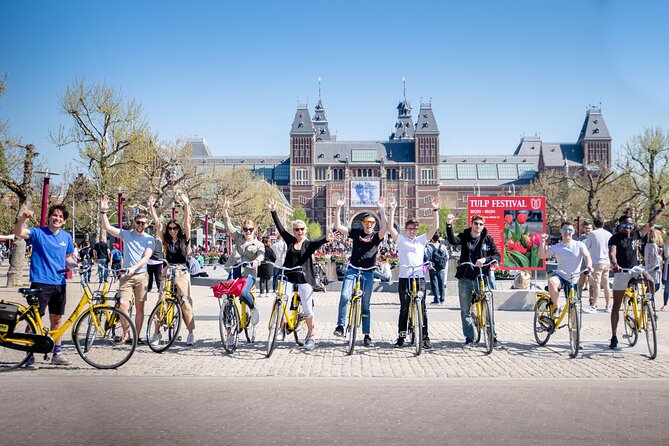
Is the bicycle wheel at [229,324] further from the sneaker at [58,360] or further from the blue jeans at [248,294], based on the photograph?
the sneaker at [58,360]

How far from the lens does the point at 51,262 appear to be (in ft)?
25.6

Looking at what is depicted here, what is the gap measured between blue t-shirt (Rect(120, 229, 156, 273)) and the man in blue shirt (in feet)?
3.82

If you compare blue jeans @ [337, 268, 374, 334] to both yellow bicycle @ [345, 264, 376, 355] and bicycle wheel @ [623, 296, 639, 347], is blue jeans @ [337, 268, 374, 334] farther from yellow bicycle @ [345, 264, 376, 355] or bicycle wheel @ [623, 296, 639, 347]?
bicycle wheel @ [623, 296, 639, 347]

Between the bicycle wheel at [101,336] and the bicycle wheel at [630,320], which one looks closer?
the bicycle wheel at [101,336]

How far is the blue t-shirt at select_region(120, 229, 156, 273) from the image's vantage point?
9.12 m

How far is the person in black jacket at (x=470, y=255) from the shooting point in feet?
30.8

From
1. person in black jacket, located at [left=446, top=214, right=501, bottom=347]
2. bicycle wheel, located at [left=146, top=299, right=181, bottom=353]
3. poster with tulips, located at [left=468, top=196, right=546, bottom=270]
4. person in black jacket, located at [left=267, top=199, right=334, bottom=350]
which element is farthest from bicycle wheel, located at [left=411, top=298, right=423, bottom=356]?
poster with tulips, located at [left=468, top=196, right=546, bottom=270]

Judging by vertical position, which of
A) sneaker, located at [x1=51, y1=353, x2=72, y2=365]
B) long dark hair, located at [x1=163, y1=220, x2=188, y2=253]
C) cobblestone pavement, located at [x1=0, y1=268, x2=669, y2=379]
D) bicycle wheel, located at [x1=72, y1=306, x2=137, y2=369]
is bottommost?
cobblestone pavement, located at [x1=0, y1=268, x2=669, y2=379]

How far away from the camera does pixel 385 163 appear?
125 metres

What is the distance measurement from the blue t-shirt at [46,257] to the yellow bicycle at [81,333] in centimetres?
21

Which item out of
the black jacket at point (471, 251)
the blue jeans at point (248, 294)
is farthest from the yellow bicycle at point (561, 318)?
the blue jeans at point (248, 294)

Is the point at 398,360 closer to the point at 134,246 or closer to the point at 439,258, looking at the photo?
the point at 134,246

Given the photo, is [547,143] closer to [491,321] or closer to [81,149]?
[81,149]

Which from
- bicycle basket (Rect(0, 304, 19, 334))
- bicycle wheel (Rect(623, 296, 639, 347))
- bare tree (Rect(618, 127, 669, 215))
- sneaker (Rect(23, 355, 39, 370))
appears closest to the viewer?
bicycle basket (Rect(0, 304, 19, 334))
